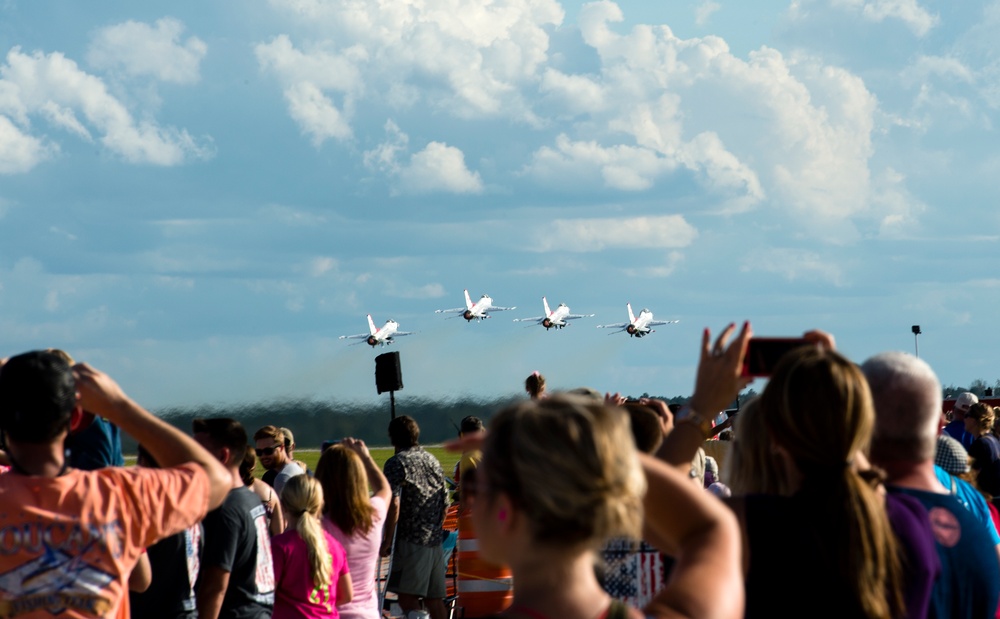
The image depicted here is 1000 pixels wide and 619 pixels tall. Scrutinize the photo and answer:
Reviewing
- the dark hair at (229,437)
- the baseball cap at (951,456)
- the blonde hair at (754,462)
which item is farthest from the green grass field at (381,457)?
the blonde hair at (754,462)

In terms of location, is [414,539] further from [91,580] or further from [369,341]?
[369,341]

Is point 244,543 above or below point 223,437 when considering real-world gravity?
below

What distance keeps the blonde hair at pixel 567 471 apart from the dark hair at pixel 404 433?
899 cm

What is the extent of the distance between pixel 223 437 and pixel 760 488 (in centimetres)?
362

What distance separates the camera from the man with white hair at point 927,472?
3.35 m

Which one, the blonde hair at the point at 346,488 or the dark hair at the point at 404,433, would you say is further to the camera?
the dark hair at the point at 404,433

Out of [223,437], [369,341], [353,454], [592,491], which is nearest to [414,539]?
[353,454]

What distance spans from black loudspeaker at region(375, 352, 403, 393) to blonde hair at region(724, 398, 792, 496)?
11616mm

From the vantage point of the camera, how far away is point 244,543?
5848mm

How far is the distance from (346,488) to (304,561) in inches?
32.5

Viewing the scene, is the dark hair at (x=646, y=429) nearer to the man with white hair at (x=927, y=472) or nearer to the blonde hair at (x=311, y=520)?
the man with white hair at (x=927, y=472)

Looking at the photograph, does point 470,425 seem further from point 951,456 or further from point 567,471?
point 567,471

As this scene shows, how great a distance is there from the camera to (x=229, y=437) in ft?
19.9

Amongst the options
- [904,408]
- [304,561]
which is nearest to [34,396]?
[904,408]
